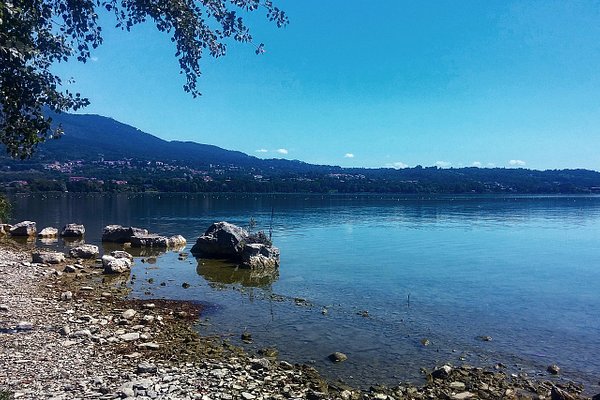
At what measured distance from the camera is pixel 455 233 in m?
58.4

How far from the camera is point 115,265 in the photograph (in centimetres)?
2517

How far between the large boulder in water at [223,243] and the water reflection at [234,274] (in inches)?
71.9

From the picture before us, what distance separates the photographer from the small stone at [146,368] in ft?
34.5

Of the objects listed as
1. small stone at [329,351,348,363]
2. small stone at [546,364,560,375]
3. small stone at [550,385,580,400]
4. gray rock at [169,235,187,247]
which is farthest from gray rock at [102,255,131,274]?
small stone at [550,385,580,400]

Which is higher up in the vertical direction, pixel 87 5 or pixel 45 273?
pixel 87 5

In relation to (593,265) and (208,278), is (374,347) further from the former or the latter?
(593,265)

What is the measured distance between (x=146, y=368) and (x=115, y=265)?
15878mm

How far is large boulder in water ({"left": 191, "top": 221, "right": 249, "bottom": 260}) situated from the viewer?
33.2m

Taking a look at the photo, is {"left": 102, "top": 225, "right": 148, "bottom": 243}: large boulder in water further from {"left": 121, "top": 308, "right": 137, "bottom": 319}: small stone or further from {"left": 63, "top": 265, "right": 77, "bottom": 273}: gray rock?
{"left": 121, "top": 308, "right": 137, "bottom": 319}: small stone

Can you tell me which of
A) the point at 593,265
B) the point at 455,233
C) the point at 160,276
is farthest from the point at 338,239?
the point at 160,276

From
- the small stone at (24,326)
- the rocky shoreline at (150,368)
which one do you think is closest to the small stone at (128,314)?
the rocky shoreline at (150,368)

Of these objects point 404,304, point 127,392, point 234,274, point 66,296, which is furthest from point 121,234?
point 127,392

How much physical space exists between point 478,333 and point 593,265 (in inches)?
971

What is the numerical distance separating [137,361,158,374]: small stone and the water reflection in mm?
13316
